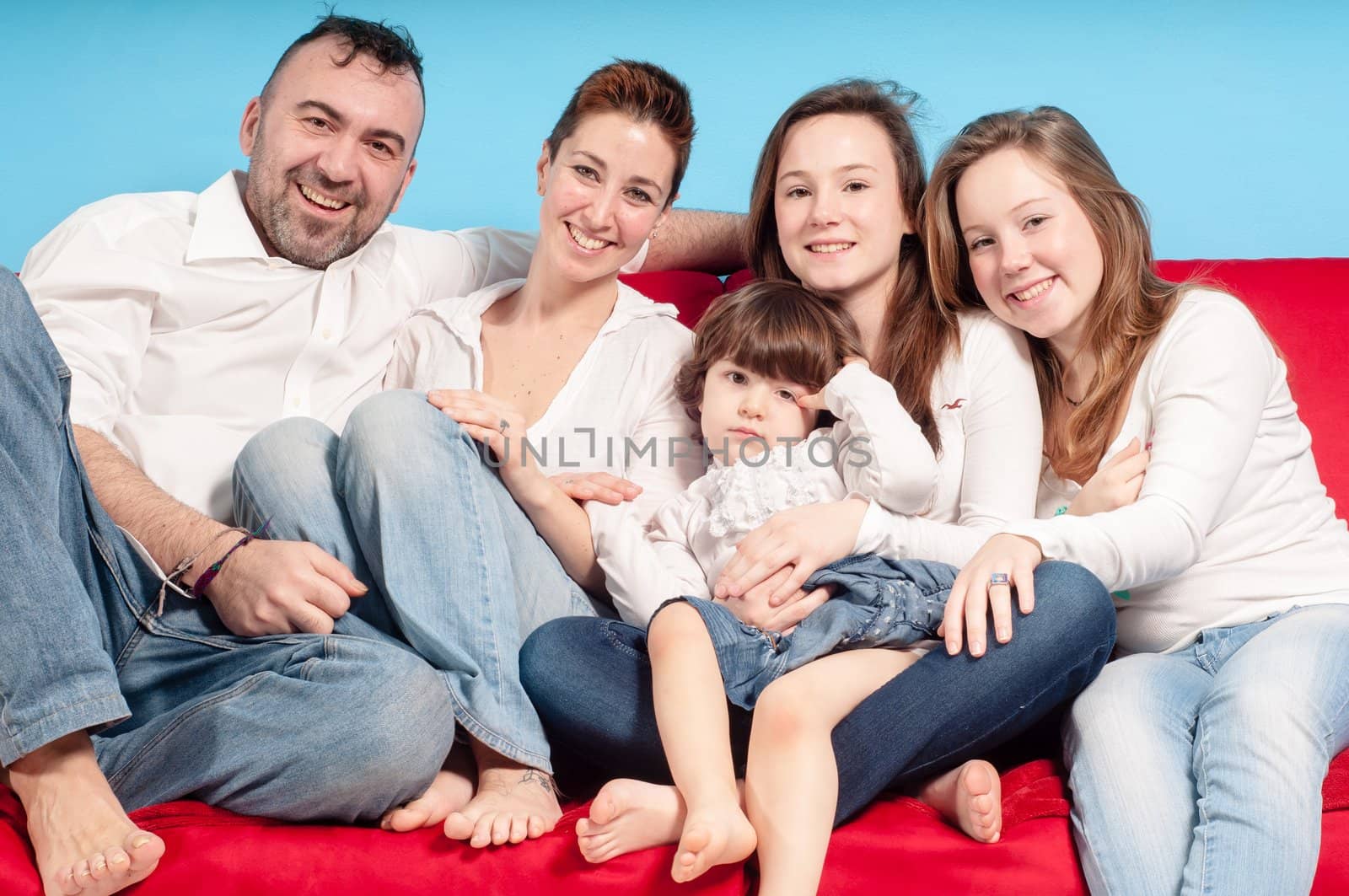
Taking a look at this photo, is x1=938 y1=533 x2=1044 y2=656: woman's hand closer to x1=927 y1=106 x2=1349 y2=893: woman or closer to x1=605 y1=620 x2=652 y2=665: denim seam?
x1=927 y1=106 x2=1349 y2=893: woman

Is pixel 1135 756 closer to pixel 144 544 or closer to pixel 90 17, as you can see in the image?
pixel 144 544

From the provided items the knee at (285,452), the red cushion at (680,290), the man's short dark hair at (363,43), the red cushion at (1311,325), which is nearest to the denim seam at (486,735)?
the knee at (285,452)

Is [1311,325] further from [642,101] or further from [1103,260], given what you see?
[642,101]

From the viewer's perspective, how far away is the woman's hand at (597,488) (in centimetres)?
174

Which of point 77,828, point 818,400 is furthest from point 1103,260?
point 77,828

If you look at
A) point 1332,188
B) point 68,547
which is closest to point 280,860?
point 68,547

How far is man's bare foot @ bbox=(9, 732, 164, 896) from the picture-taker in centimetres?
118

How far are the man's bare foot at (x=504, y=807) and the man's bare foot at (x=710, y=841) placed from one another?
6.9 inches

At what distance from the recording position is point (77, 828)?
1.19 metres

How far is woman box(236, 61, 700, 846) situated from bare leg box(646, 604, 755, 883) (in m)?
0.17

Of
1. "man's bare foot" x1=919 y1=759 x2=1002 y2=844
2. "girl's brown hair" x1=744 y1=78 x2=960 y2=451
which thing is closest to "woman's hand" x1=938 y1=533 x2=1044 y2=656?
"man's bare foot" x1=919 y1=759 x2=1002 y2=844

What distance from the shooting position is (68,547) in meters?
1.35

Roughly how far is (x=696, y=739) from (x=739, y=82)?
207cm

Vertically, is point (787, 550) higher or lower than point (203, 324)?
lower
